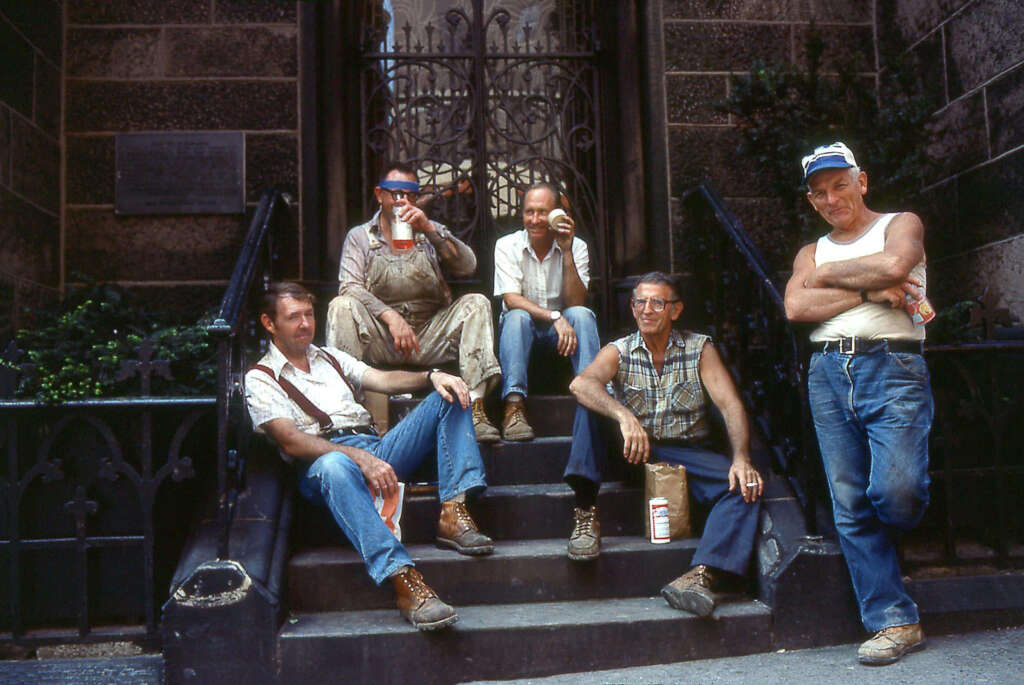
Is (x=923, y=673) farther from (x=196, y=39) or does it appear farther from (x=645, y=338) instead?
(x=196, y=39)

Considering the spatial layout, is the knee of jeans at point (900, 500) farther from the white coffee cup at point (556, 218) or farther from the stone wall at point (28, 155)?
the stone wall at point (28, 155)

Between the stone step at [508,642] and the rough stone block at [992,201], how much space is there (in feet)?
9.86

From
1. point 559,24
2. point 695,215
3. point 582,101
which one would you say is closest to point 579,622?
point 695,215

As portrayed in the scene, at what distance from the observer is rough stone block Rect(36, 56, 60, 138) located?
18.7ft

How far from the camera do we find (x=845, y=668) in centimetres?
346

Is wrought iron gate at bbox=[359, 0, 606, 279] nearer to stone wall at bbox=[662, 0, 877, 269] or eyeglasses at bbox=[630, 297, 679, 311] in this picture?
stone wall at bbox=[662, 0, 877, 269]

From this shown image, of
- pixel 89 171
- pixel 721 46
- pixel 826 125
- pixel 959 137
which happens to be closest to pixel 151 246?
pixel 89 171

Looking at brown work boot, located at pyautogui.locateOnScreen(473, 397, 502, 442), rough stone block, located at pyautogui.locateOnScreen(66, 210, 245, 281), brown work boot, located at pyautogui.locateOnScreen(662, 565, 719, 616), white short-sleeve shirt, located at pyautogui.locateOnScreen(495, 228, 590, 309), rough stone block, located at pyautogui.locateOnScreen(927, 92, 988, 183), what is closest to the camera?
brown work boot, located at pyautogui.locateOnScreen(662, 565, 719, 616)

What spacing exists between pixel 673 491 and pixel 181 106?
4.28 metres

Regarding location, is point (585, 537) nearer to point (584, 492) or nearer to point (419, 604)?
point (584, 492)

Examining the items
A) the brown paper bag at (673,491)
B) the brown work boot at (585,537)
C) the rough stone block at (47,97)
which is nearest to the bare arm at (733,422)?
the brown paper bag at (673,491)

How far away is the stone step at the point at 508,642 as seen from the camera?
3.54 m

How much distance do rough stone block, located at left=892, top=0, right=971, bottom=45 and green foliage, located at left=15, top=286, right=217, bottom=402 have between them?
5069 mm

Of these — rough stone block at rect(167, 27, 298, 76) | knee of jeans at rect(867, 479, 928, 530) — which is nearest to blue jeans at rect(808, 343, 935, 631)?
knee of jeans at rect(867, 479, 928, 530)
